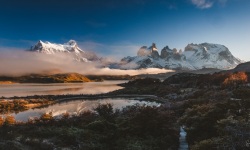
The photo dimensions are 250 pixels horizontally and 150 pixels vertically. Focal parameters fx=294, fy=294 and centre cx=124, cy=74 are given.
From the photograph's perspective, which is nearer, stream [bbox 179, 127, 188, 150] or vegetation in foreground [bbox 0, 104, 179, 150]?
vegetation in foreground [bbox 0, 104, 179, 150]

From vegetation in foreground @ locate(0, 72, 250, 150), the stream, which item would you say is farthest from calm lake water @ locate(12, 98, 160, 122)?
the stream

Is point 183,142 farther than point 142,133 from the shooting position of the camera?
No

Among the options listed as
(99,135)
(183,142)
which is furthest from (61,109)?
(183,142)

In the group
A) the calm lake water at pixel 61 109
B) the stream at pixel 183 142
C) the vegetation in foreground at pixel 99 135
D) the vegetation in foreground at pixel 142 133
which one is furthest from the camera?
the calm lake water at pixel 61 109

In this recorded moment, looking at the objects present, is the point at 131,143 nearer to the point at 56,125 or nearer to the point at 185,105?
the point at 56,125

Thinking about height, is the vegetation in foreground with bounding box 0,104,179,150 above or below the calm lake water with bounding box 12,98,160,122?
above

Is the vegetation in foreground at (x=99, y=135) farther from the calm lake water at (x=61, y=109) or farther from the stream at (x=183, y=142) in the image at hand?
the calm lake water at (x=61, y=109)

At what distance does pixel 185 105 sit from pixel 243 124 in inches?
748

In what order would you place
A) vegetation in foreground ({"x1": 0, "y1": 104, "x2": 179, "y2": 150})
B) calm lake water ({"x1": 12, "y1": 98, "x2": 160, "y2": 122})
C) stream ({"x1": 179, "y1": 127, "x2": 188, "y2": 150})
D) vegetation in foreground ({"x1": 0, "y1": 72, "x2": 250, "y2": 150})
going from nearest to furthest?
1. vegetation in foreground ({"x1": 0, "y1": 72, "x2": 250, "y2": 150})
2. vegetation in foreground ({"x1": 0, "y1": 104, "x2": 179, "y2": 150})
3. stream ({"x1": 179, "y1": 127, "x2": 188, "y2": 150})
4. calm lake water ({"x1": 12, "y1": 98, "x2": 160, "y2": 122})

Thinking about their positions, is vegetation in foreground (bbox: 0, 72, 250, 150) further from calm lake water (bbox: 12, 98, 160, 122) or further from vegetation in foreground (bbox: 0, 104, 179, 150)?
calm lake water (bbox: 12, 98, 160, 122)

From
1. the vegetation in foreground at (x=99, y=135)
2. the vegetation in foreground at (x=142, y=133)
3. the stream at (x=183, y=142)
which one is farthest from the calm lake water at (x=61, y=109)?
the stream at (x=183, y=142)

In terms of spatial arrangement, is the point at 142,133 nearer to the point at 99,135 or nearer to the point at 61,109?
the point at 99,135

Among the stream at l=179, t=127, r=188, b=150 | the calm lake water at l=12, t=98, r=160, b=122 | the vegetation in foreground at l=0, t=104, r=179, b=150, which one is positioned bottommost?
the calm lake water at l=12, t=98, r=160, b=122

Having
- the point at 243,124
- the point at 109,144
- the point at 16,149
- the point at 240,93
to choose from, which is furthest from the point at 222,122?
the point at 240,93
